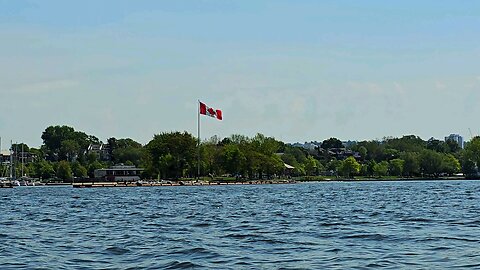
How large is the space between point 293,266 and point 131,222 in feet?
65.6

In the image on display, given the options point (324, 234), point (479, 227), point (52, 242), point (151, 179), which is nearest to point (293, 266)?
point (324, 234)

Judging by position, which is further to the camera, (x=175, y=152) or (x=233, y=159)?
(x=233, y=159)

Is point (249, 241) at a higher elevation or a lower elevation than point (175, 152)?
lower

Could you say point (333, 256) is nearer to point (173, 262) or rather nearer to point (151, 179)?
point (173, 262)

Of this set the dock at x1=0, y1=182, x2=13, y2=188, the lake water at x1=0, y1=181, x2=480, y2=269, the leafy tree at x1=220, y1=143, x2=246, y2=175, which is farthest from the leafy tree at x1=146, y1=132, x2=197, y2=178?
the lake water at x1=0, y1=181, x2=480, y2=269

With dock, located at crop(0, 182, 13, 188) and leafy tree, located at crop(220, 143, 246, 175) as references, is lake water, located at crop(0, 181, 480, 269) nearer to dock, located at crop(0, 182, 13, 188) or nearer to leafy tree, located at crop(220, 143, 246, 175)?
leafy tree, located at crop(220, 143, 246, 175)

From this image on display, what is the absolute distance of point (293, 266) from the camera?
23.7 m

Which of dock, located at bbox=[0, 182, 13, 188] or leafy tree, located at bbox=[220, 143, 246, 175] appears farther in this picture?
leafy tree, located at bbox=[220, 143, 246, 175]

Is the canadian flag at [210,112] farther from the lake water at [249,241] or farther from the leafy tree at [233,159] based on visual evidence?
the lake water at [249,241]

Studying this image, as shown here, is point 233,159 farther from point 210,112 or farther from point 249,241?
point 249,241

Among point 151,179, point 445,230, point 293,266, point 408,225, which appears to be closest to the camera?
point 293,266

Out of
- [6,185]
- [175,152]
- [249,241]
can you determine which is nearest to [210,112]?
[175,152]

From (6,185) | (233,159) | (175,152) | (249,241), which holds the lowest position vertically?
(249,241)

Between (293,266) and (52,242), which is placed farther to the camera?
(52,242)
